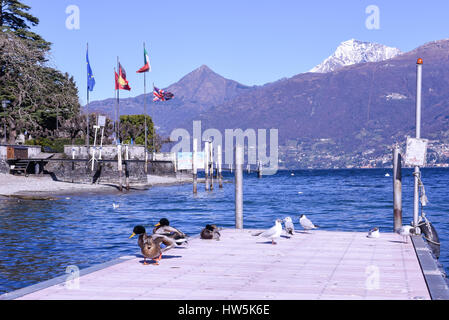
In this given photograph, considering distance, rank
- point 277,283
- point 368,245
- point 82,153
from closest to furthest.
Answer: point 277,283
point 368,245
point 82,153

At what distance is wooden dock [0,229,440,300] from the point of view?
827 cm

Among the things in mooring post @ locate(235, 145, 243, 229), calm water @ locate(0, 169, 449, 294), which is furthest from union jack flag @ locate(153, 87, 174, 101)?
mooring post @ locate(235, 145, 243, 229)

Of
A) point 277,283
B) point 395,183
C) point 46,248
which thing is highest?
point 395,183

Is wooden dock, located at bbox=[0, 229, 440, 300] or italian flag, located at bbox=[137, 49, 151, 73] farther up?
italian flag, located at bbox=[137, 49, 151, 73]

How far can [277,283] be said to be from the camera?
910cm

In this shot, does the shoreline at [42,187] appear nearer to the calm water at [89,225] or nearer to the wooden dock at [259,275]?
the calm water at [89,225]

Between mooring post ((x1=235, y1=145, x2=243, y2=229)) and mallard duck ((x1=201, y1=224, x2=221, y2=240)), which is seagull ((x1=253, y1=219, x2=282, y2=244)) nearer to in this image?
mallard duck ((x1=201, y1=224, x2=221, y2=240))

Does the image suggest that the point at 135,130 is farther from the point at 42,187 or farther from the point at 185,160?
the point at 42,187

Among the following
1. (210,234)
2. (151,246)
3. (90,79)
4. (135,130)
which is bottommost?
(210,234)

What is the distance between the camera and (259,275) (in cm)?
984

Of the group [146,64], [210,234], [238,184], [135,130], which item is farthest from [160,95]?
[210,234]
